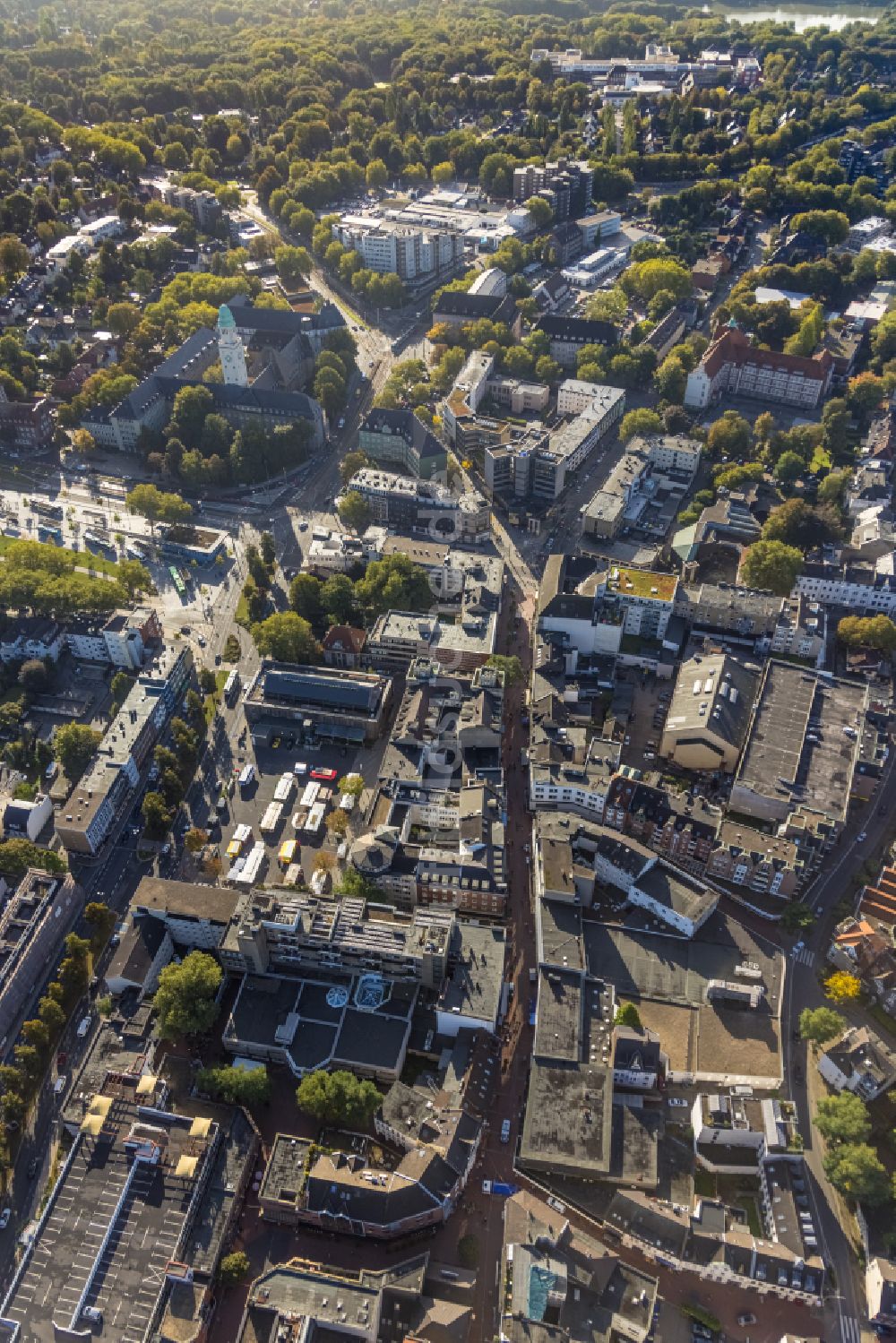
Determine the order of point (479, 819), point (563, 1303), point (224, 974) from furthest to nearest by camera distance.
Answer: point (479, 819) → point (224, 974) → point (563, 1303)

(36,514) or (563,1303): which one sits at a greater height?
(36,514)

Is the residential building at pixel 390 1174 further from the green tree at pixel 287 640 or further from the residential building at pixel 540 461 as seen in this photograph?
the residential building at pixel 540 461

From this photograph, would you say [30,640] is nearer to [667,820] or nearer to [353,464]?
[353,464]

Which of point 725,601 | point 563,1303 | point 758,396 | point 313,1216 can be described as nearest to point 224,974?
point 313,1216

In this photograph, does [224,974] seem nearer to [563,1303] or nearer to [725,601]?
[563,1303]

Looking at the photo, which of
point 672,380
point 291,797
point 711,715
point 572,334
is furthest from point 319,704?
point 572,334

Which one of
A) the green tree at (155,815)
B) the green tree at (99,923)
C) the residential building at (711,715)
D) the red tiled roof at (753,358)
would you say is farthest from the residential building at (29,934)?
the red tiled roof at (753,358)
